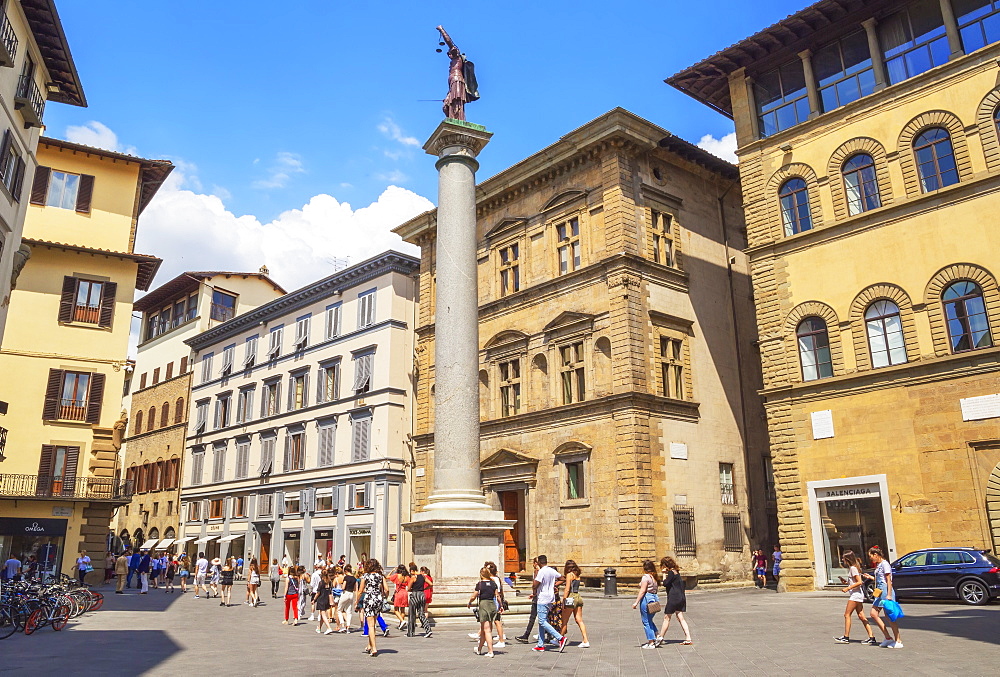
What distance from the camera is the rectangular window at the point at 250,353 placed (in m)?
51.9

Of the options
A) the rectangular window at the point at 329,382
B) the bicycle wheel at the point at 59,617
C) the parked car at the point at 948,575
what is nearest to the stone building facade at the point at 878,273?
the parked car at the point at 948,575

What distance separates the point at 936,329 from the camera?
23.2 m

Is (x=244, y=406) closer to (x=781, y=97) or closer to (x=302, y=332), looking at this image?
(x=302, y=332)

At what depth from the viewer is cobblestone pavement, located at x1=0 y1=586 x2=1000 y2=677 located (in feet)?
37.8

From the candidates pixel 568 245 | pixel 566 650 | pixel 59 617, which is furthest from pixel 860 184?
pixel 59 617

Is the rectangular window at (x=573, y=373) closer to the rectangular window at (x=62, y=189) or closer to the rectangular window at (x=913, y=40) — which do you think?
the rectangular window at (x=913, y=40)

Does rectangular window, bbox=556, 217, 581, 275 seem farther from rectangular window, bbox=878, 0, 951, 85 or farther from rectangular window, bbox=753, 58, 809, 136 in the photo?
rectangular window, bbox=878, 0, 951, 85

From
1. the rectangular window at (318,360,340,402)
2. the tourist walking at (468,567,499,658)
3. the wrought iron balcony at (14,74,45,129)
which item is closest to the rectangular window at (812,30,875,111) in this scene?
the tourist walking at (468,567,499,658)

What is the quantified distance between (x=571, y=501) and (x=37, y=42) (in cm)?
2456

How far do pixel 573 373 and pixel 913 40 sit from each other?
16.6 meters

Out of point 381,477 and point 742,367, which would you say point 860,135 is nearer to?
point 742,367

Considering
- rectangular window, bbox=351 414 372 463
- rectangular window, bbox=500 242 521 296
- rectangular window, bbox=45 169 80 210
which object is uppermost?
rectangular window, bbox=45 169 80 210

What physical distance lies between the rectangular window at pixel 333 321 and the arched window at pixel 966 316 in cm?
3211

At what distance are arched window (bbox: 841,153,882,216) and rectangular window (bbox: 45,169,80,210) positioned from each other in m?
32.7
